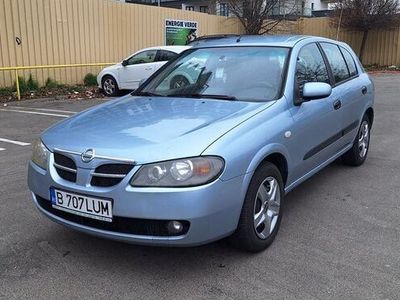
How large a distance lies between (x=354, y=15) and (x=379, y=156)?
22765mm

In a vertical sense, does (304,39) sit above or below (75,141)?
above

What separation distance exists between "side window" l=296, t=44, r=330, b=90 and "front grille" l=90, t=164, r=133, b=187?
1.91 metres

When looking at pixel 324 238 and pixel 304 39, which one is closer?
pixel 324 238

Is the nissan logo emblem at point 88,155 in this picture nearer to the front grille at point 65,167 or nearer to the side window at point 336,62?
the front grille at point 65,167

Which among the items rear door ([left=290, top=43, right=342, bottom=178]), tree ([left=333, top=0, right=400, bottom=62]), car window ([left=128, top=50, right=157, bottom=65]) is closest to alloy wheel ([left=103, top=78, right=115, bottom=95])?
car window ([left=128, top=50, right=157, bottom=65])

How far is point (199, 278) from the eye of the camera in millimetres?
3199

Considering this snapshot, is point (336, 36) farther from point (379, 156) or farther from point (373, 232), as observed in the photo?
point (373, 232)

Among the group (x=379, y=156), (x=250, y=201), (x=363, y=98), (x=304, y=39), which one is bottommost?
(x=379, y=156)

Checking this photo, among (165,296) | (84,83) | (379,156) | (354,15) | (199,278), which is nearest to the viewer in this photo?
(165,296)

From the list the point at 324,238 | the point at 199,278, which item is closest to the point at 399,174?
the point at 324,238

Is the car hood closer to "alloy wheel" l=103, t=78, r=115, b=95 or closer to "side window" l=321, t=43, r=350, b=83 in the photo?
"side window" l=321, t=43, r=350, b=83

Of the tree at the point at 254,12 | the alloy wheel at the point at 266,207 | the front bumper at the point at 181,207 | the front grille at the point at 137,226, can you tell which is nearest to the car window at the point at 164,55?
the alloy wheel at the point at 266,207

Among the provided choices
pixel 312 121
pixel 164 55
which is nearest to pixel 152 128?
pixel 312 121

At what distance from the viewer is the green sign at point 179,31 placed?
2018 centimetres
